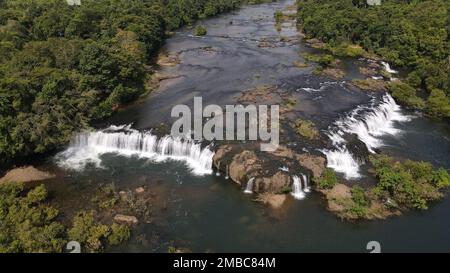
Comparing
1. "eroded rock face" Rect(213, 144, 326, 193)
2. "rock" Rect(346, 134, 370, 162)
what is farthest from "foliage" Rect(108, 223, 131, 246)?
"rock" Rect(346, 134, 370, 162)

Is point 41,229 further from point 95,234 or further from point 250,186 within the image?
point 250,186

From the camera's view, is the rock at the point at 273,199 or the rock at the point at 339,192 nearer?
the rock at the point at 273,199

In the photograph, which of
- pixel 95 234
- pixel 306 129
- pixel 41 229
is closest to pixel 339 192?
pixel 306 129

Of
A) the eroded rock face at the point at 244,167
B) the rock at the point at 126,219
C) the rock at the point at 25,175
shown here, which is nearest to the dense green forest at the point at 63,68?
the rock at the point at 25,175

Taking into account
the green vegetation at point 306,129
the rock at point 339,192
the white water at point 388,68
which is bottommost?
the rock at point 339,192

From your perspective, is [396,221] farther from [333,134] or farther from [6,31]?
Result: [6,31]

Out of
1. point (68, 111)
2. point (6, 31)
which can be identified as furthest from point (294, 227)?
point (6, 31)

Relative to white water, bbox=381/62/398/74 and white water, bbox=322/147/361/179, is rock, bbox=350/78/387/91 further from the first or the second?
white water, bbox=322/147/361/179

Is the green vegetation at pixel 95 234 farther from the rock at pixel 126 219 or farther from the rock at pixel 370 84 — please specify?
the rock at pixel 370 84
